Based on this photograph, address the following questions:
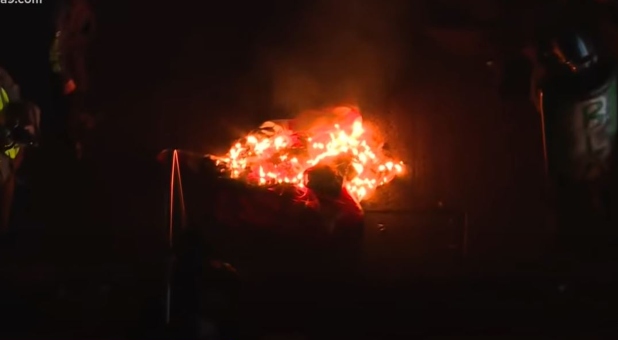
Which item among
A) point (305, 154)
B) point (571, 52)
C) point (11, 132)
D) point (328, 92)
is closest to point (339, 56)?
point (328, 92)

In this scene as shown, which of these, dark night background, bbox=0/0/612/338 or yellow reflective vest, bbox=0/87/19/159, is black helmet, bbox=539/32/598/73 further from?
yellow reflective vest, bbox=0/87/19/159

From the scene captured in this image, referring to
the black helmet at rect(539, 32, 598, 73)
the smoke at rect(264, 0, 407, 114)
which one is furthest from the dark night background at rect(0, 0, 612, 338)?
the black helmet at rect(539, 32, 598, 73)

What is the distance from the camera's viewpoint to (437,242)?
5.50m

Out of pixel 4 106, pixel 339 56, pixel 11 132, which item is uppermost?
pixel 339 56

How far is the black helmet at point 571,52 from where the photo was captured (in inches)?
213

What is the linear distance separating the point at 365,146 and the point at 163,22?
1.51 m

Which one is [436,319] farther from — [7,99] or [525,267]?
[7,99]

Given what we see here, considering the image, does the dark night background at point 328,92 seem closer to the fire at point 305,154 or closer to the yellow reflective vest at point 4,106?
the fire at point 305,154

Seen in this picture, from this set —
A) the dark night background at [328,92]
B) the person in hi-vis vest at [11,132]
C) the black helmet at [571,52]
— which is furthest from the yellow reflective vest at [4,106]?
the black helmet at [571,52]

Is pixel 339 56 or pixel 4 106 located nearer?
pixel 4 106

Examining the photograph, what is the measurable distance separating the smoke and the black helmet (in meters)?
0.94

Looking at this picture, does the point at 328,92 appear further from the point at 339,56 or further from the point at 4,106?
the point at 4,106

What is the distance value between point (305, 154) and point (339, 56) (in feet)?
2.18

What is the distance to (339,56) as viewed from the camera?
5500 millimetres
